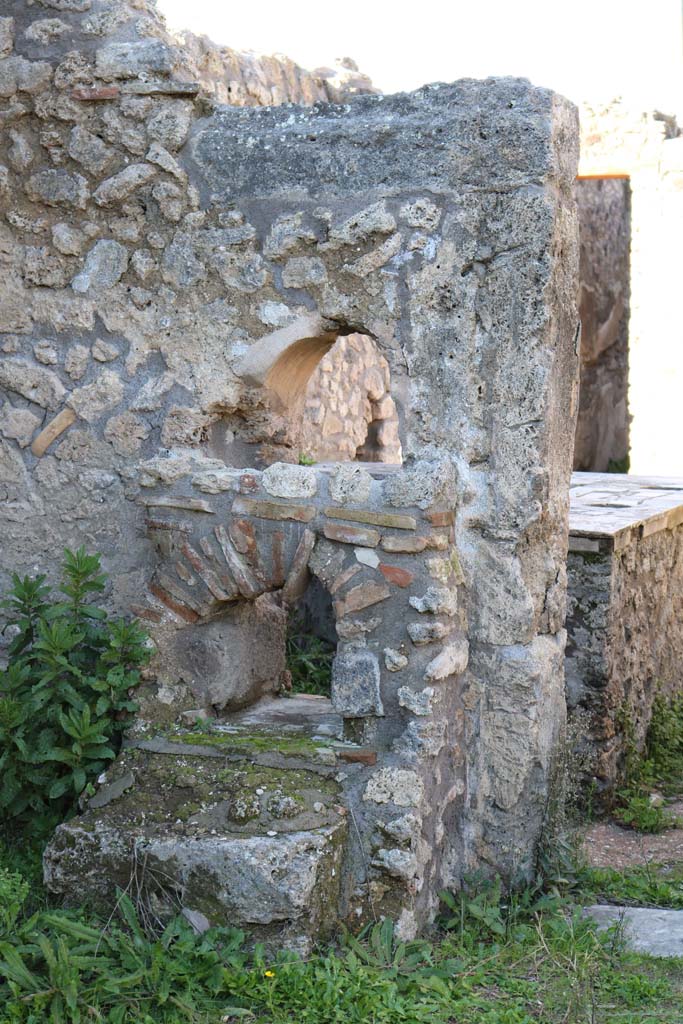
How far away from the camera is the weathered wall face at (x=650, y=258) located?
9555 millimetres

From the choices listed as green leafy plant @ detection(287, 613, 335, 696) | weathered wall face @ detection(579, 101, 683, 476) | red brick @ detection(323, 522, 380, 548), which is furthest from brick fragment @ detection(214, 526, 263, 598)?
weathered wall face @ detection(579, 101, 683, 476)

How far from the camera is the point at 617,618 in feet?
17.6

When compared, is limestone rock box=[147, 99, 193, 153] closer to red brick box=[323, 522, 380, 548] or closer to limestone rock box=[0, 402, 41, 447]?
limestone rock box=[0, 402, 41, 447]

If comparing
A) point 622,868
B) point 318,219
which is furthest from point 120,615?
point 622,868

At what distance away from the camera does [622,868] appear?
4531 millimetres

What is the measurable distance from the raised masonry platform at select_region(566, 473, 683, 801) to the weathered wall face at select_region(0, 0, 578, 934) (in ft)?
3.21

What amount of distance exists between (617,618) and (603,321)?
779 cm

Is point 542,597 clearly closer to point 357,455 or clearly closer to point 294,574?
point 294,574

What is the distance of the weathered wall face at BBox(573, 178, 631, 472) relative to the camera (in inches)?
482

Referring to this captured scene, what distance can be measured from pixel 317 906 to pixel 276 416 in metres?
1.67

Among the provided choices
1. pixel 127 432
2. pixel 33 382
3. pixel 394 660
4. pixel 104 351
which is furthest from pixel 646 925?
pixel 33 382

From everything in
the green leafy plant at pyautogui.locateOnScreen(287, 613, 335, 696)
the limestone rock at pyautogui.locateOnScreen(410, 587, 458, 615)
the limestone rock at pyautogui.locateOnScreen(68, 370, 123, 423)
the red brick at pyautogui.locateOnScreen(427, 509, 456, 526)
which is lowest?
the green leafy plant at pyautogui.locateOnScreen(287, 613, 335, 696)

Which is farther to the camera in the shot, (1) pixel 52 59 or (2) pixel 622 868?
(2) pixel 622 868

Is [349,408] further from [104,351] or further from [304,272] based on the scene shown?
[304,272]
